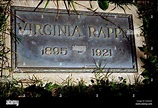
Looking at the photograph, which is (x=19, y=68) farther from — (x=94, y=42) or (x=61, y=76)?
(x=94, y=42)

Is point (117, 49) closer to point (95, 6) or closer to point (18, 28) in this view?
point (95, 6)

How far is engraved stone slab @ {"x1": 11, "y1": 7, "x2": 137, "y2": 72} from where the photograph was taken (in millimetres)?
2600

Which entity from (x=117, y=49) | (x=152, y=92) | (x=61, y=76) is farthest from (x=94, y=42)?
(x=152, y=92)

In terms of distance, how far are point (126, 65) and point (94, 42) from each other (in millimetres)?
302

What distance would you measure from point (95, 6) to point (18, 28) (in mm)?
661

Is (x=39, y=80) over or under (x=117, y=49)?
under

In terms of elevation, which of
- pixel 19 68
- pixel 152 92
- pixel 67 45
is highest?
pixel 67 45

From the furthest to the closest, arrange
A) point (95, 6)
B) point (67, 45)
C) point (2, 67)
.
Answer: point (95, 6) < point (67, 45) < point (2, 67)

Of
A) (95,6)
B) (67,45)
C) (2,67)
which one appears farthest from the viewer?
(95,6)

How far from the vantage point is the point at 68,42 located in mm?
2715

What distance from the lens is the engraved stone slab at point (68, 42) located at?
2.60 meters

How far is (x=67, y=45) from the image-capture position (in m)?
2.70

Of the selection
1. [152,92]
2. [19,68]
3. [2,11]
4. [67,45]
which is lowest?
[152,92]

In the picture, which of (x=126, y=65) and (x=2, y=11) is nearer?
(x=2, y=11)
